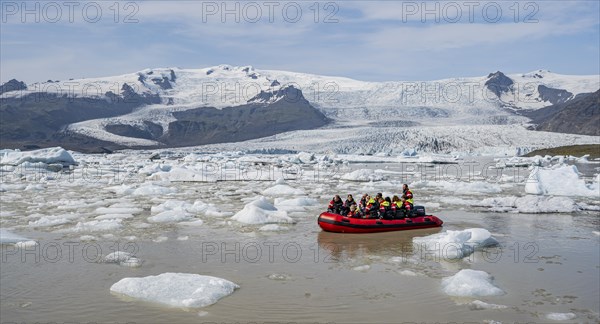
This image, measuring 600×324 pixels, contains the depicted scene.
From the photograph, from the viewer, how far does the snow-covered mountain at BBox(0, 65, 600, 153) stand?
9406cm

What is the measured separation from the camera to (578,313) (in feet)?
20.7

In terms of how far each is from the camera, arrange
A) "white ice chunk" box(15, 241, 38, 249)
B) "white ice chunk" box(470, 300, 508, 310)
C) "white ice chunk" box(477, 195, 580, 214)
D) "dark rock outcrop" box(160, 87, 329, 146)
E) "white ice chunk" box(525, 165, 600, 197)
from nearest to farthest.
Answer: "white ice chunk" box(470, 300, 508, 310) → "white ice chunk" box(15, 241, 38, 249) → "white ice chunk" box(477, 195, 580, 214) → "white ice chunk" box(525, 165, 600, 197) → "dark rock outcrop" box(160, 87, 329, 146)

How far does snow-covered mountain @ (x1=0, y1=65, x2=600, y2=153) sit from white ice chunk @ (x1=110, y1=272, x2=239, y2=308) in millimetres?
72064

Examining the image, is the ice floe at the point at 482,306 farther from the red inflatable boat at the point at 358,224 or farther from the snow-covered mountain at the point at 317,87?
A: the snow-covered mountain at the point at 317,87

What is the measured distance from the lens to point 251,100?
14588 centimetres

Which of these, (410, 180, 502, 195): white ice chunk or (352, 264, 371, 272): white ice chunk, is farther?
(410, 180, 502, 195): white ice chunk

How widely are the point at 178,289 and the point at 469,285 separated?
3.87 m

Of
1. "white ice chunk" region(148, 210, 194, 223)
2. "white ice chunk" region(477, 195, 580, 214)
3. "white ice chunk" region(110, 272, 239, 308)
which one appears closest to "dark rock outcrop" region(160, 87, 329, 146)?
"white ice chunk" region(477, 195, 580, 214)

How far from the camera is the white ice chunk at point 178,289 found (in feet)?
21.4

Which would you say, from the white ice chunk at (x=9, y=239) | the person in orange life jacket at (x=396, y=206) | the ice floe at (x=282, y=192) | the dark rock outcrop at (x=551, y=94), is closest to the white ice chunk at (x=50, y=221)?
the white ice chunk at (x=9, y=239)

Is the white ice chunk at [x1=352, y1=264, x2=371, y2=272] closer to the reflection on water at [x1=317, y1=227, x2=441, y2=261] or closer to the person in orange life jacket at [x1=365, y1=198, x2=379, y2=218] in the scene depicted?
the reflection on water at [x1=317, y1=227, x2=441, y2=261]

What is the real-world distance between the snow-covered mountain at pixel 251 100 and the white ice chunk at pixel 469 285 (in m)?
71.1

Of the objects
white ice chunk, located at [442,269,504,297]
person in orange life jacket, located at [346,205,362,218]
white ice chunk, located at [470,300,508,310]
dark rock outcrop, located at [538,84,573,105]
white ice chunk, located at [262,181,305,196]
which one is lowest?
white ice chunk, located at [470,300,508,310]

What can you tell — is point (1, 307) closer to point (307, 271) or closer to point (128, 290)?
point (128, 290)
